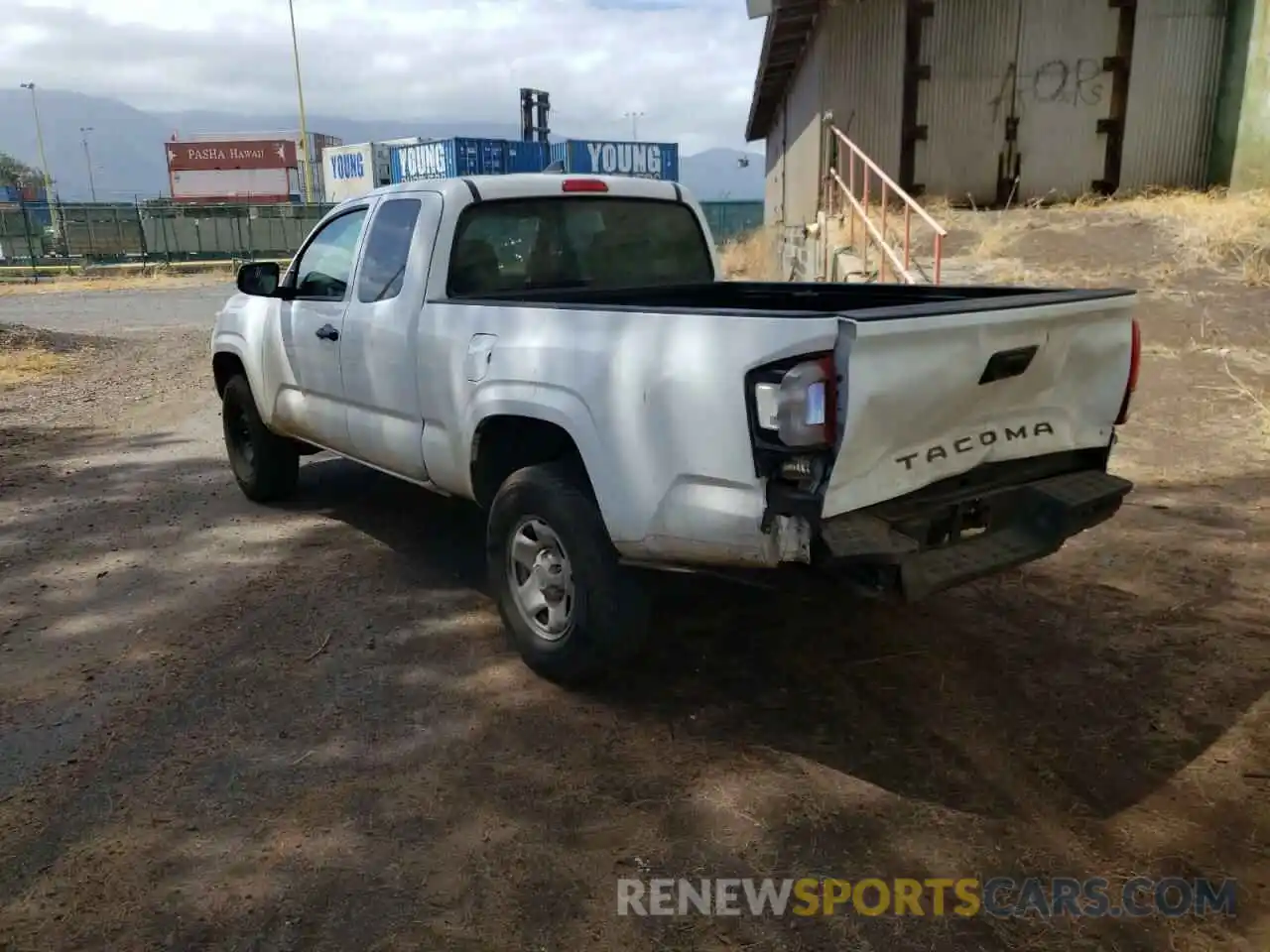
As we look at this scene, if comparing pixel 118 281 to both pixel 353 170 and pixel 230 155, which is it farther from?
pixel 230 155

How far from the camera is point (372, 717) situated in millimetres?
3783

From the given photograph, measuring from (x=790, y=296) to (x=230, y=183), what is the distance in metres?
69.8

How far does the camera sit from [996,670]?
13.4ft

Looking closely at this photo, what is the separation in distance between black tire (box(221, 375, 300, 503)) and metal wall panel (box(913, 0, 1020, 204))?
10.4 metres

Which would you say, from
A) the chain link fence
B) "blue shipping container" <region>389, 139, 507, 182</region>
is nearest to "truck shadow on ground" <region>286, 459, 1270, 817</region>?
the chain link fence

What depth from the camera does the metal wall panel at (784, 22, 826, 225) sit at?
14586 millimetres

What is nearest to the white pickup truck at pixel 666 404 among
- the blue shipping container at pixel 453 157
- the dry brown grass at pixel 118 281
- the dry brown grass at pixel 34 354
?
the dry brown grass at pixel 34 354

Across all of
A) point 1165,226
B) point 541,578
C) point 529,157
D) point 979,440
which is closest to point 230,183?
point 529,157

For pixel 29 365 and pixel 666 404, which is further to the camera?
pixel 29 365

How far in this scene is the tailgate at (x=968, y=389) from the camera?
9.81 ft

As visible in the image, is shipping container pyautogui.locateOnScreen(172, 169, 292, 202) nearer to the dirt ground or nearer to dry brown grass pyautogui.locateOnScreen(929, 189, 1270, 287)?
dry brown grass pyautogui.locateOnScreen(929, 189, 1270, 287)

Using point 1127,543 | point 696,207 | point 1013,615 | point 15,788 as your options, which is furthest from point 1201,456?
point 15,788

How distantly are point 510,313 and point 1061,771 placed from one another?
257 cm

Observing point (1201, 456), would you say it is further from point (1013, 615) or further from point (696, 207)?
point (696, 207)
